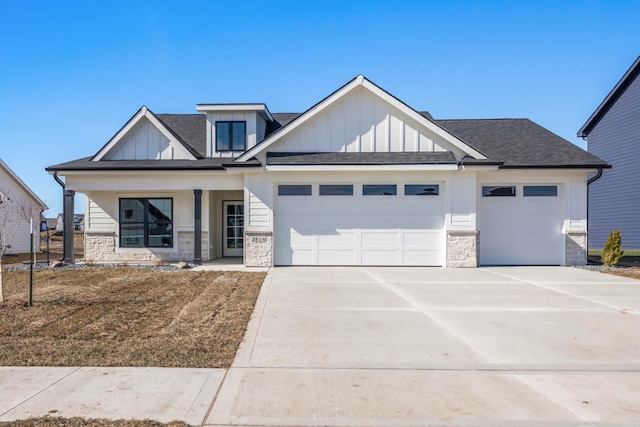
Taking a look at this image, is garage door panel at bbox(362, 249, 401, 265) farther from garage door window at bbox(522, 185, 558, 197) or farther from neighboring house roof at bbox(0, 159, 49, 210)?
neighboring house roof at bbox(0, 159, 49, 210)

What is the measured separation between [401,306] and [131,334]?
4819mm

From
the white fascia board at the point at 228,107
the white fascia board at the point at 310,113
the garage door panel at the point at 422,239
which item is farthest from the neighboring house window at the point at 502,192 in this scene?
the white fascia board at the point at 228,107

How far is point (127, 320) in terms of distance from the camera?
272 inches

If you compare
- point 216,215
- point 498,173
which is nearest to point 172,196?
point 216,215

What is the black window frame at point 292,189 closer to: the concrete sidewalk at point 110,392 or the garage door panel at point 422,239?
the garage door panel at point 422,239

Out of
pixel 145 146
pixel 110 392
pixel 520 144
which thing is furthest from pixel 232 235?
pixel 110 392

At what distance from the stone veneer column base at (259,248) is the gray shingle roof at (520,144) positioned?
7.83 m

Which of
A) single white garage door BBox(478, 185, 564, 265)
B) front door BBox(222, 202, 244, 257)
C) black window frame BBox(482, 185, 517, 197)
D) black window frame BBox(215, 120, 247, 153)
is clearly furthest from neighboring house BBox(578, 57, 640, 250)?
front door BBox(222, 202, 244, 257)

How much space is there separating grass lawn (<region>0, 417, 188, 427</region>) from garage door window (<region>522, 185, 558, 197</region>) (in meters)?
13.8

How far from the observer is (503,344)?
579cm

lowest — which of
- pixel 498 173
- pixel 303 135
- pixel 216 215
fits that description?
pixel 216 215

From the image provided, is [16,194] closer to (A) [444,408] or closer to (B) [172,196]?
(B) [172,196]

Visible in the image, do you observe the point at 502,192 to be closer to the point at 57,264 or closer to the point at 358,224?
the point at 358,224

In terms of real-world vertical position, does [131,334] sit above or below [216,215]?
below
